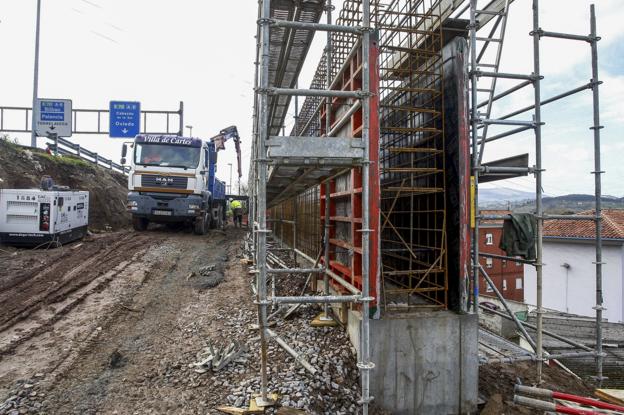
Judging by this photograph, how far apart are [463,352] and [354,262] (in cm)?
159

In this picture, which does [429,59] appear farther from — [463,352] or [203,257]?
[203,257]

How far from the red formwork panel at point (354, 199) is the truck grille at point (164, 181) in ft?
29.0

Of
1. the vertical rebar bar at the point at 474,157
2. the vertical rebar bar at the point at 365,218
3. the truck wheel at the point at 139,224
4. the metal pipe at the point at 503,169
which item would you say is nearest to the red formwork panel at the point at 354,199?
the vertical rebar bar at the point at 365,218

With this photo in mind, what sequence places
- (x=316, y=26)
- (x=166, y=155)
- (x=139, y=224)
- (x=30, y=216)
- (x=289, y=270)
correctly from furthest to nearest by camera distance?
→ (x=139, y=224), (x=166, y=155), (x=30, y=216), (x=289, y=270), (x=316, y=26)

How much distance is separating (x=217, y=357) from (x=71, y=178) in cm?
1629

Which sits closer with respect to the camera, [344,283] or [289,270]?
[344,283]

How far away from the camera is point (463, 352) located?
4.44 metres

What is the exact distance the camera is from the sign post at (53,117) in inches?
706

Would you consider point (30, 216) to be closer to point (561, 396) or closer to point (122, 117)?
point (122, 117)

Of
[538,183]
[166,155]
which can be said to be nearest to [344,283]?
[538,183]

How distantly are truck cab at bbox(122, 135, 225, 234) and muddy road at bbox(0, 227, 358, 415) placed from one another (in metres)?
4.94

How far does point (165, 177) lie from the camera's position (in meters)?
13.5

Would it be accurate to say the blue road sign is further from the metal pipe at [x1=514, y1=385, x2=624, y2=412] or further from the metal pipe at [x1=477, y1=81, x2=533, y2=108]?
the metal pipe at [x1=514, y1=385, x2=624, y2=412]

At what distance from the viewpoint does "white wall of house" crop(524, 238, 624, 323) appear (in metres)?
20.3
